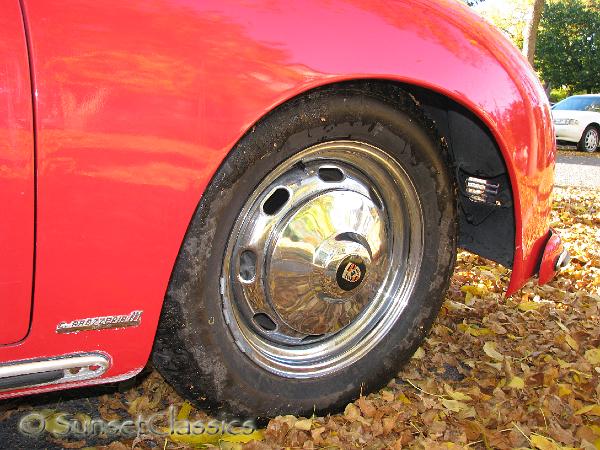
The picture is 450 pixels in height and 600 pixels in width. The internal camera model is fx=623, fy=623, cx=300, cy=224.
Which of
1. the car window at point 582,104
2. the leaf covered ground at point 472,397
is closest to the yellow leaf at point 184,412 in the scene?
the leaf covered ground at point 472,397

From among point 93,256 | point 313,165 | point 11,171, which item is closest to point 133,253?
point 93,256

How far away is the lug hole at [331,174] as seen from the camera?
2.05 meters

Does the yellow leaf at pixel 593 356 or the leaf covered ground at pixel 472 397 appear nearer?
the leaf covered ground at pixel 472 397

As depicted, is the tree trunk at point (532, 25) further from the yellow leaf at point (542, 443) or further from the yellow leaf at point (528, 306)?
the yellow leaf at point (542, 443)

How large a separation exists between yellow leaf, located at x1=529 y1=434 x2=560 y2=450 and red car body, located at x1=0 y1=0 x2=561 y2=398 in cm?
129

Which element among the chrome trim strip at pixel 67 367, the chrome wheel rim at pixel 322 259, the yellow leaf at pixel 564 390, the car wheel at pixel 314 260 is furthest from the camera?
the yellow leaf at pixel 564 390

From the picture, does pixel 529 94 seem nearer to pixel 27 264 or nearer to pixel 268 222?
pixel 268 222

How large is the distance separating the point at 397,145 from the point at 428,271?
0.51 metres

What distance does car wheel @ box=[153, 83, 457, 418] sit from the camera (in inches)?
65.9

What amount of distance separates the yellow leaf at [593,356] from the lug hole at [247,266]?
1.63 m

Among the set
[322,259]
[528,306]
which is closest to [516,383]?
[528,306]

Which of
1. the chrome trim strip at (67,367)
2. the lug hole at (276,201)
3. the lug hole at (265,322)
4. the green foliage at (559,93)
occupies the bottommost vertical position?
the green foliage at (559,93)

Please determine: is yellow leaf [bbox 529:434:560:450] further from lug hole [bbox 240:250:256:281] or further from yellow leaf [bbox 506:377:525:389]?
lug hole [bbox 240:250:256:281]

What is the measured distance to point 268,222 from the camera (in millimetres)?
1890
